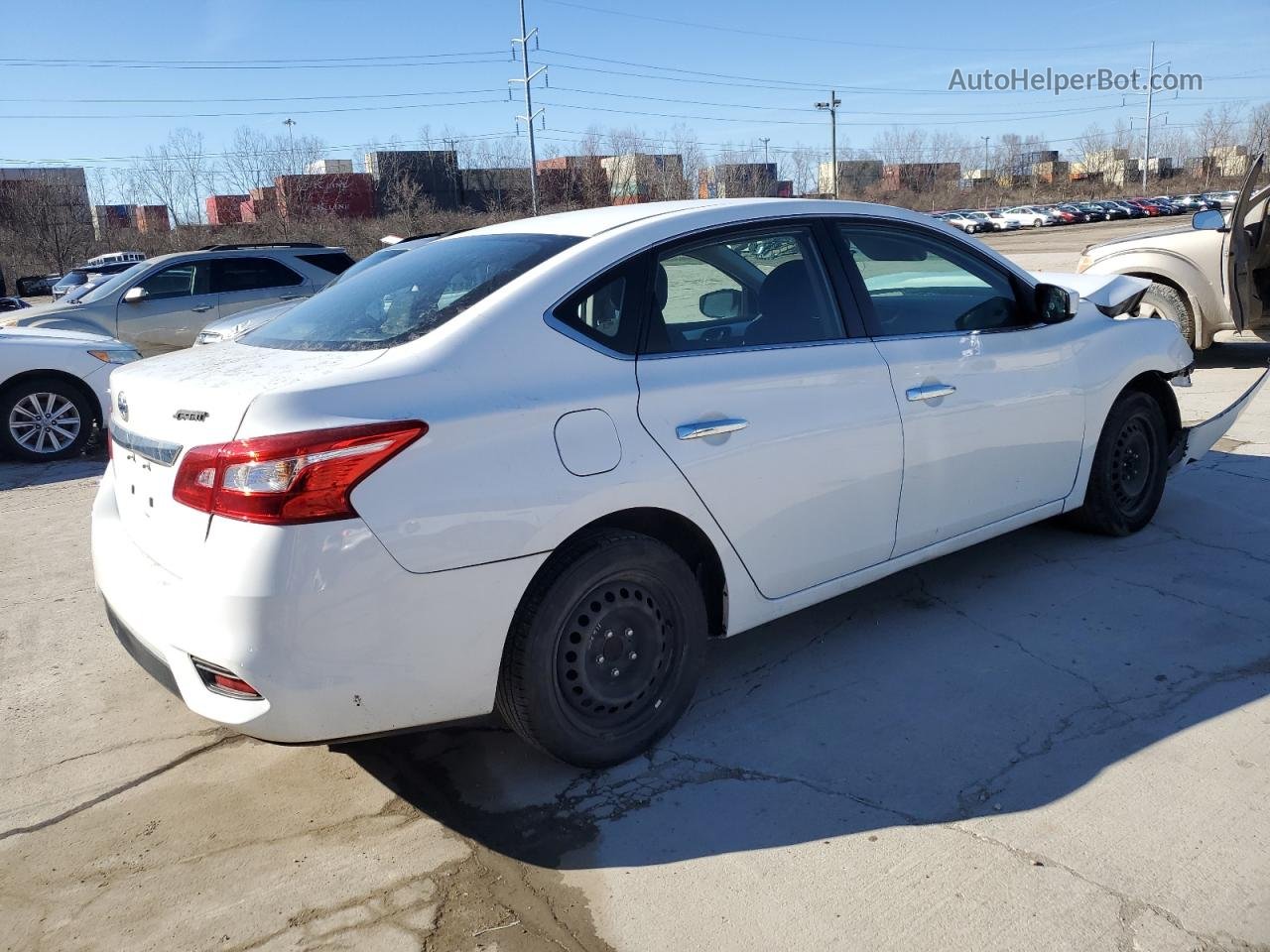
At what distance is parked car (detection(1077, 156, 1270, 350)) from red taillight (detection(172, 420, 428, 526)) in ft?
27.5

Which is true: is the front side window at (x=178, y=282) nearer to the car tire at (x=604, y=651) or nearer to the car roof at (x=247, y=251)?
the car roof at (x=247, y=251)

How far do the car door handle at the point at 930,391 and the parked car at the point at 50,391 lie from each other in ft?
22.9

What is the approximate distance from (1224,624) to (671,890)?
269 centimetres

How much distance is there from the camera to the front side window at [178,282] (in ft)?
39.3

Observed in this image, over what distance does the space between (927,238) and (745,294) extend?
98 centimetres

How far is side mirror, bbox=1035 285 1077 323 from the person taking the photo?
4.32 meters

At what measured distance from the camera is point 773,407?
337cm

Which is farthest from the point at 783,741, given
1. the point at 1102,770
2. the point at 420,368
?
the point at 420,368

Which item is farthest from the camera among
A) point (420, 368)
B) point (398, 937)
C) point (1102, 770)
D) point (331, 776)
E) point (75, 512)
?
point (75, 512)

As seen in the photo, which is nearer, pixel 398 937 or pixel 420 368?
Answer: pixel 398 937

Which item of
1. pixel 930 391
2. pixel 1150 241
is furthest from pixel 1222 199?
pixel 930 391

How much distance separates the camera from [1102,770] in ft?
10.1

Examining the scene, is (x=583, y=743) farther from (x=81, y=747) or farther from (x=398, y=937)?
(x=81, y=747)

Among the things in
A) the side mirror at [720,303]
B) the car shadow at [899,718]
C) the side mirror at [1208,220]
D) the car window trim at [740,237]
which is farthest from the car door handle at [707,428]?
the side mirror at [1208,220]
